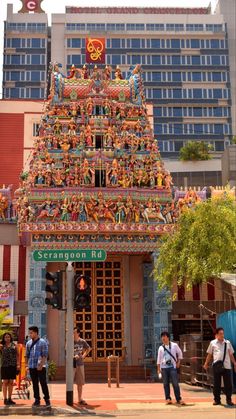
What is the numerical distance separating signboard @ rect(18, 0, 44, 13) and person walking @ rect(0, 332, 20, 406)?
255 feet

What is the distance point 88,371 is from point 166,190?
883cm

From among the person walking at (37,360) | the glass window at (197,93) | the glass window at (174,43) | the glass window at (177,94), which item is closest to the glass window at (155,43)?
the glass window at (174,43)

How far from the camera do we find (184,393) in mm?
17672

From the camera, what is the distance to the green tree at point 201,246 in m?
21.7

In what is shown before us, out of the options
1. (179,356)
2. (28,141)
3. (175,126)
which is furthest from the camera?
(175,126)

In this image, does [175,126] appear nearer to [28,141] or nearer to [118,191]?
Result: [28,141]

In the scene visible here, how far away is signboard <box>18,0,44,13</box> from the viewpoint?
281ft

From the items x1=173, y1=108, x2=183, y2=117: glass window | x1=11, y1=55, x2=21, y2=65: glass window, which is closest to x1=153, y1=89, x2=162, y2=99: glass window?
x1=173, y1=108, x2=183, y2=117: glass window

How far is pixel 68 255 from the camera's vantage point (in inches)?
648

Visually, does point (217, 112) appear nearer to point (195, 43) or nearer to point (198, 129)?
point (198, 129)

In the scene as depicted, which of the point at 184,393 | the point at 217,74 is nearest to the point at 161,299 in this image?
the point at 184,393

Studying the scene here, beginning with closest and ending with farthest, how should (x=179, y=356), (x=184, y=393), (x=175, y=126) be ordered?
(x=179, y=356) < (x=184, y=393) < (x=175, y=126)

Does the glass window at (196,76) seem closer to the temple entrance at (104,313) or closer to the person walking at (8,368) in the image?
the temple entrance at (104,313)

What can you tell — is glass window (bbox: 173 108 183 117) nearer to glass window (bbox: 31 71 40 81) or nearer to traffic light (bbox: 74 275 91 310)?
glass window (bbox: 31 71 40 81)
